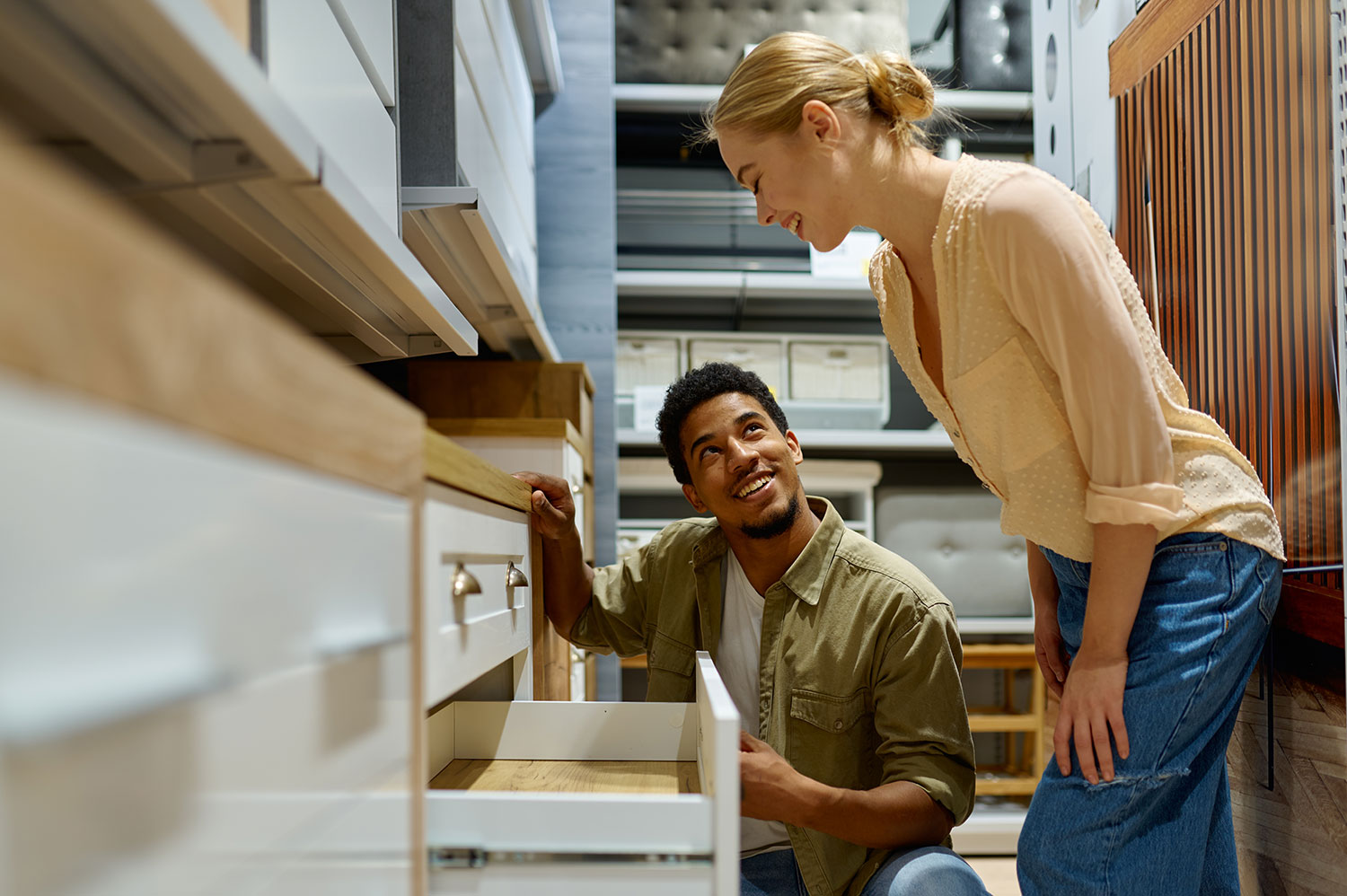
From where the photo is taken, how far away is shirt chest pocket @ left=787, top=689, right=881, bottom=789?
1.18 meters

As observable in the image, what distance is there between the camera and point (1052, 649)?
3.83 ft

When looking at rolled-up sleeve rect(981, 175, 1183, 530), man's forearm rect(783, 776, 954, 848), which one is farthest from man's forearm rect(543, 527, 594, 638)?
rolled-up sleeve rect(981, 175, 1183, 530)

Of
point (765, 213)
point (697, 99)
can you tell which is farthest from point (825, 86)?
point (697, 99)

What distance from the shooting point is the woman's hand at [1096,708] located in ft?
2.86

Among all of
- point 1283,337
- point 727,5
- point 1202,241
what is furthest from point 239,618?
point 727,5

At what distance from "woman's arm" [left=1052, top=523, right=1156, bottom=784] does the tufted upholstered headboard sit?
1.97m

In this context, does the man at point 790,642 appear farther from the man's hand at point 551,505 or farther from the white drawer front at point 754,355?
the white drawer front at point 754,355

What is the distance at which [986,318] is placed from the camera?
90 cm

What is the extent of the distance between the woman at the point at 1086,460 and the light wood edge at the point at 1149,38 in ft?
1.74

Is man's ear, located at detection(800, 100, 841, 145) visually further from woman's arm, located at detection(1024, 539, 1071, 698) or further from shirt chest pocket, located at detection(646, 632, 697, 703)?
shirt chest pocket, located at detection(646, 632, 697, 703)

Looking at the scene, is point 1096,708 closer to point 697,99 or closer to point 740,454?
point 740,454

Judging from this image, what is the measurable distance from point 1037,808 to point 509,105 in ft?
4.90

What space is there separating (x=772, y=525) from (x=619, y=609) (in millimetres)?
260

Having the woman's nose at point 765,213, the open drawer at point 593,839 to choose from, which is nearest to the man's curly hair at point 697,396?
the woman's nose at point 765,213
